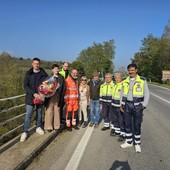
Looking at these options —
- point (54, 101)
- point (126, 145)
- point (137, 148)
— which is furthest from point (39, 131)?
point (137, 148)

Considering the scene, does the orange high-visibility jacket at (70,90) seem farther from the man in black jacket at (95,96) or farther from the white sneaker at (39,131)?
the white sneaker at (39,131)

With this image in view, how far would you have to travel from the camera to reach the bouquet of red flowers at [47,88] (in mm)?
6439

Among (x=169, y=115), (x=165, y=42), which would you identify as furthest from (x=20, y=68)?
(x=165, y=42)

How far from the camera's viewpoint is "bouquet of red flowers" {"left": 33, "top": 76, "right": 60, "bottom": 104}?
644cm

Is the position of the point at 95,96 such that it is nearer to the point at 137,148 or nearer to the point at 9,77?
the point at 137,148

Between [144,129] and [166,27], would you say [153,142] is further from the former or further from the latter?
[166,27]

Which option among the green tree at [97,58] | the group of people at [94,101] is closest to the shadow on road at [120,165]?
the group of people at [94,101]

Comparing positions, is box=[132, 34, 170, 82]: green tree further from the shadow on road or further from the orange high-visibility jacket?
the shadow on road

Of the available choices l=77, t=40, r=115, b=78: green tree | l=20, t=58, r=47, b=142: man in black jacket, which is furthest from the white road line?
l=77, t=40, r=115, b=78: green tree

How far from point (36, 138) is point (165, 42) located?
55.6 meters

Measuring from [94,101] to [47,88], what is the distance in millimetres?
2420

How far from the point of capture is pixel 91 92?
28.0 feet

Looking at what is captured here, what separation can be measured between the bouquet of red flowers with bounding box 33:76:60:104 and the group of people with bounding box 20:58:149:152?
104 millimetres

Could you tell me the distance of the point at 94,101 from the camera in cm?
859
